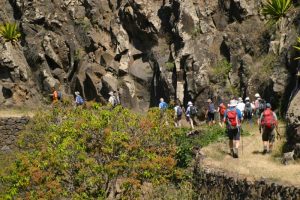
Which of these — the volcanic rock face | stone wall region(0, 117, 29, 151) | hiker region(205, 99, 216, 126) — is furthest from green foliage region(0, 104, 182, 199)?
stone wall region(0, 117, 29, 151)

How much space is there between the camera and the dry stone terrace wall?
1353 cm

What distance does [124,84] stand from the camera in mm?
33625

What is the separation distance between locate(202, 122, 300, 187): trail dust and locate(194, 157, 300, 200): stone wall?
33 cm

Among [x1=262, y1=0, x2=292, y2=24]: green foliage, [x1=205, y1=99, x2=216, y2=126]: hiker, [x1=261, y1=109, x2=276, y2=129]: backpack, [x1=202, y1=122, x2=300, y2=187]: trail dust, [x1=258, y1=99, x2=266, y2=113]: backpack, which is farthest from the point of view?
[x1=262, y1=0, x2=292, y2=24]: green foliage

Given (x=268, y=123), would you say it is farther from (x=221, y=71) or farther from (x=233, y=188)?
(x=221, y=71)

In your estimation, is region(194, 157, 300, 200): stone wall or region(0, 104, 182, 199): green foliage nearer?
region(194, 157, 300, 200): stone wall

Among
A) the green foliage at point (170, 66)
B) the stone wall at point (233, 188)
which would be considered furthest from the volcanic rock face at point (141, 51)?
the stone wall at point (233, 188)

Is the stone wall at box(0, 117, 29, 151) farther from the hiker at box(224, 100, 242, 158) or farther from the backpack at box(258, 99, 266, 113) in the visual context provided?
the hiker at box(224, 100, 242, 158)

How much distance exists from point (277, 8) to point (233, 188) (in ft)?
48.6

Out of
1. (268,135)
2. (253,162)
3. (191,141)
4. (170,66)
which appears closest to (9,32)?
(170,66)

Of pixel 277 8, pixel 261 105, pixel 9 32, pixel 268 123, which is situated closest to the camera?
pixel 268 123

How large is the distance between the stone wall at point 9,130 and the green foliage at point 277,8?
1607 centimetres

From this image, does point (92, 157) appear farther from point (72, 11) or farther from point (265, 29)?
point (72, 11)

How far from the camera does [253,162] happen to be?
17094mm
